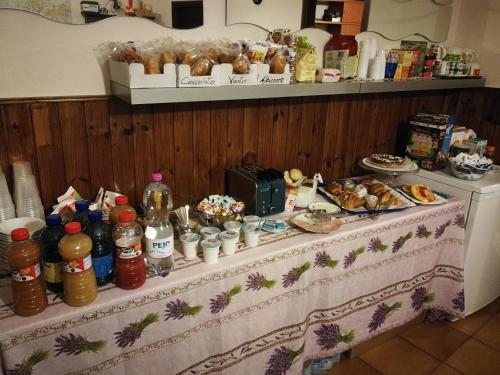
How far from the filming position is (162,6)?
146 centimetres

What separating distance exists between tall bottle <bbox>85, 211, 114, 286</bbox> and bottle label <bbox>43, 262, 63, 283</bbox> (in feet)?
0.31

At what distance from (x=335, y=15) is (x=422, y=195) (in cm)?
97

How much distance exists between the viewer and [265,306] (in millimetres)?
1484

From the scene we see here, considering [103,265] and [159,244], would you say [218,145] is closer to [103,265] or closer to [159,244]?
[159,244]

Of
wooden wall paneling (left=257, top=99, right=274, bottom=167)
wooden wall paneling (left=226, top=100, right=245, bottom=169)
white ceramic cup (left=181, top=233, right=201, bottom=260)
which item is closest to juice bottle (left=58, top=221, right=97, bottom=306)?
white ceramic cup (left=181, top=233, right=201, bottom=260)

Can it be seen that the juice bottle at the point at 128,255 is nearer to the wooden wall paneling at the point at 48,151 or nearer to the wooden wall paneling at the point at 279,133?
the wooden wall paneling at the point at 48,151

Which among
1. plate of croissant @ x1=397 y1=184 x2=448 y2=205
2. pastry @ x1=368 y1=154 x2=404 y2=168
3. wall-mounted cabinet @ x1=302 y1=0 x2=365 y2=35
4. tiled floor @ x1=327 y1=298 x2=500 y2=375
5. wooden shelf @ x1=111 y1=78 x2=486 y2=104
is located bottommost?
tiled floor @ x1=327 y1=298 x2=500 y2=375

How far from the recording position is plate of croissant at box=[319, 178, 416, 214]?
5.92 ft

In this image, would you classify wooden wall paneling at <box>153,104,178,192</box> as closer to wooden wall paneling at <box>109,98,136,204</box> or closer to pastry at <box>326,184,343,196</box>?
wooden wall paneling at <box>109,98,136,204</box>

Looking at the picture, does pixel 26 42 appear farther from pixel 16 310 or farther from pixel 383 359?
pixel 383 359

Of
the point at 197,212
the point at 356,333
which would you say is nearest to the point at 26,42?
the point at 197,212

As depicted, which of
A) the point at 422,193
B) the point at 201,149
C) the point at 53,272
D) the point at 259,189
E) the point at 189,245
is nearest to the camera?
the point at 53,272

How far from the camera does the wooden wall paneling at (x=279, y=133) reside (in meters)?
1.85

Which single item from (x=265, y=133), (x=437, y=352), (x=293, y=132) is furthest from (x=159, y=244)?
(x=437, y=352)
